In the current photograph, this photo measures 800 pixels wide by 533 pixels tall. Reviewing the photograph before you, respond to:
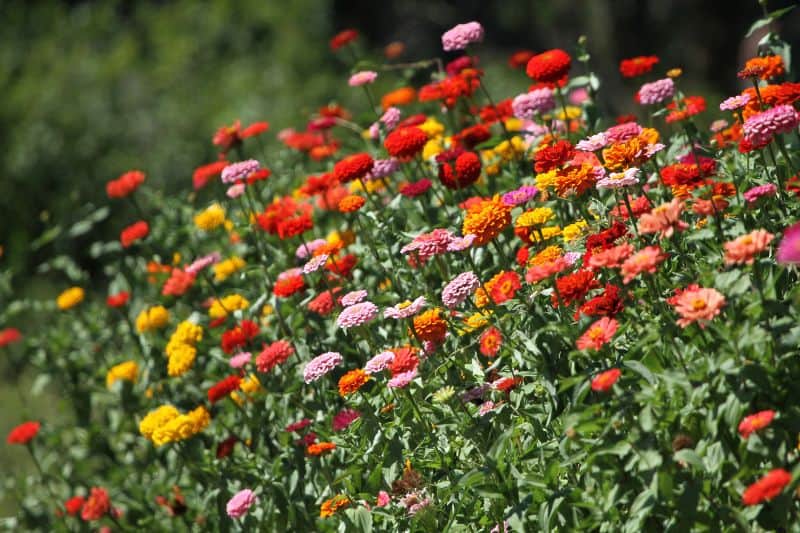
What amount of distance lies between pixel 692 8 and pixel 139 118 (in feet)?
17.0

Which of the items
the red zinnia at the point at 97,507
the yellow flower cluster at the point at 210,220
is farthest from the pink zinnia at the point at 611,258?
the red zinnia at the point at 97,507

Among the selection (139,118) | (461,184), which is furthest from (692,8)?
(461,184)

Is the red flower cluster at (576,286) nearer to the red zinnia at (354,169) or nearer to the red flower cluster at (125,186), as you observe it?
the red zinnia at (354,169)

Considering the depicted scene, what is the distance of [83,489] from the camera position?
4441 mm

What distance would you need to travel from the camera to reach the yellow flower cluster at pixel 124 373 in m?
4.05

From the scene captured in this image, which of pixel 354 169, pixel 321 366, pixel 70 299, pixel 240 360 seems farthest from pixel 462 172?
pixel 70 299

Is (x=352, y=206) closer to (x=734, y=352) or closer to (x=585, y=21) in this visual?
(x=734, y=352)

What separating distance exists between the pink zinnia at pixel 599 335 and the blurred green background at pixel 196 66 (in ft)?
16.3

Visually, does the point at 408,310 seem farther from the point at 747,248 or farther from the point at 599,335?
the point at 747,248

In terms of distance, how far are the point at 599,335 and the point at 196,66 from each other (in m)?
9.02

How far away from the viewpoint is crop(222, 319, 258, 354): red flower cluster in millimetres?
3385

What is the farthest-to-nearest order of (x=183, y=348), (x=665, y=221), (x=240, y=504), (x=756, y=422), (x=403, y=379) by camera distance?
(x=183, y=348) → (x=240, y=504) → (x=403, y=379) → (x=665, y=221) → (x=756, y=422)

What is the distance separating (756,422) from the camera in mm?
1957

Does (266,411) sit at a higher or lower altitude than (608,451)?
lower
